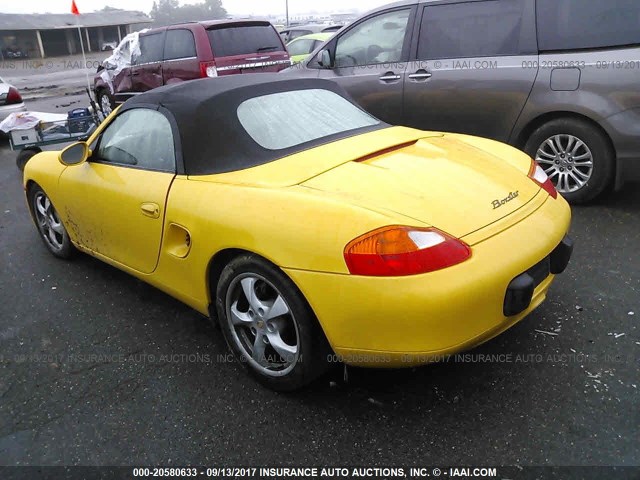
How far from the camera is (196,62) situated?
835cm

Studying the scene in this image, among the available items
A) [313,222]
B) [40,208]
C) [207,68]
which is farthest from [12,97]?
[313,222]

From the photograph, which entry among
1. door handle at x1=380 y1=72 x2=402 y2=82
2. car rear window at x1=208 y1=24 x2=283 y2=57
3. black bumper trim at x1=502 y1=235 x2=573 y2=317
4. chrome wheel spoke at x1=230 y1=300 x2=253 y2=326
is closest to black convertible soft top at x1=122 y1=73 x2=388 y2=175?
chrome wheel spoke at x1=230 y1=300 x2=253 y2=326

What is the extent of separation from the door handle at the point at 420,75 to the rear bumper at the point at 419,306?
132 inches

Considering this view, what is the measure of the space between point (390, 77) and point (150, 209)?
3424 mm

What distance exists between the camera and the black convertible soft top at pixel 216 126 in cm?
270

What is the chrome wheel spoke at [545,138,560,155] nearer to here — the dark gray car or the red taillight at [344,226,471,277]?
the dark gray car

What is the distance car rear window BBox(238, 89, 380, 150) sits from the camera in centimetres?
280

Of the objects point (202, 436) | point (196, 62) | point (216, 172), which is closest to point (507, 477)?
point (202, 436)

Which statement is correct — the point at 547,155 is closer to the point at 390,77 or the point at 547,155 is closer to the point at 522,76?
the point at 522,76

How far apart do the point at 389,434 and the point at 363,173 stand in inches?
45.6

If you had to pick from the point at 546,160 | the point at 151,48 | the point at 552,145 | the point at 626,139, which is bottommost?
the point at 546,160

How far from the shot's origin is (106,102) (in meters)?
11.2

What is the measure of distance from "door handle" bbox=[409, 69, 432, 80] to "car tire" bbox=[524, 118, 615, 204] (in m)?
1.17

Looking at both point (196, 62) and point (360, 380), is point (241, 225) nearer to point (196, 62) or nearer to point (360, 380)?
point (360, 380)
